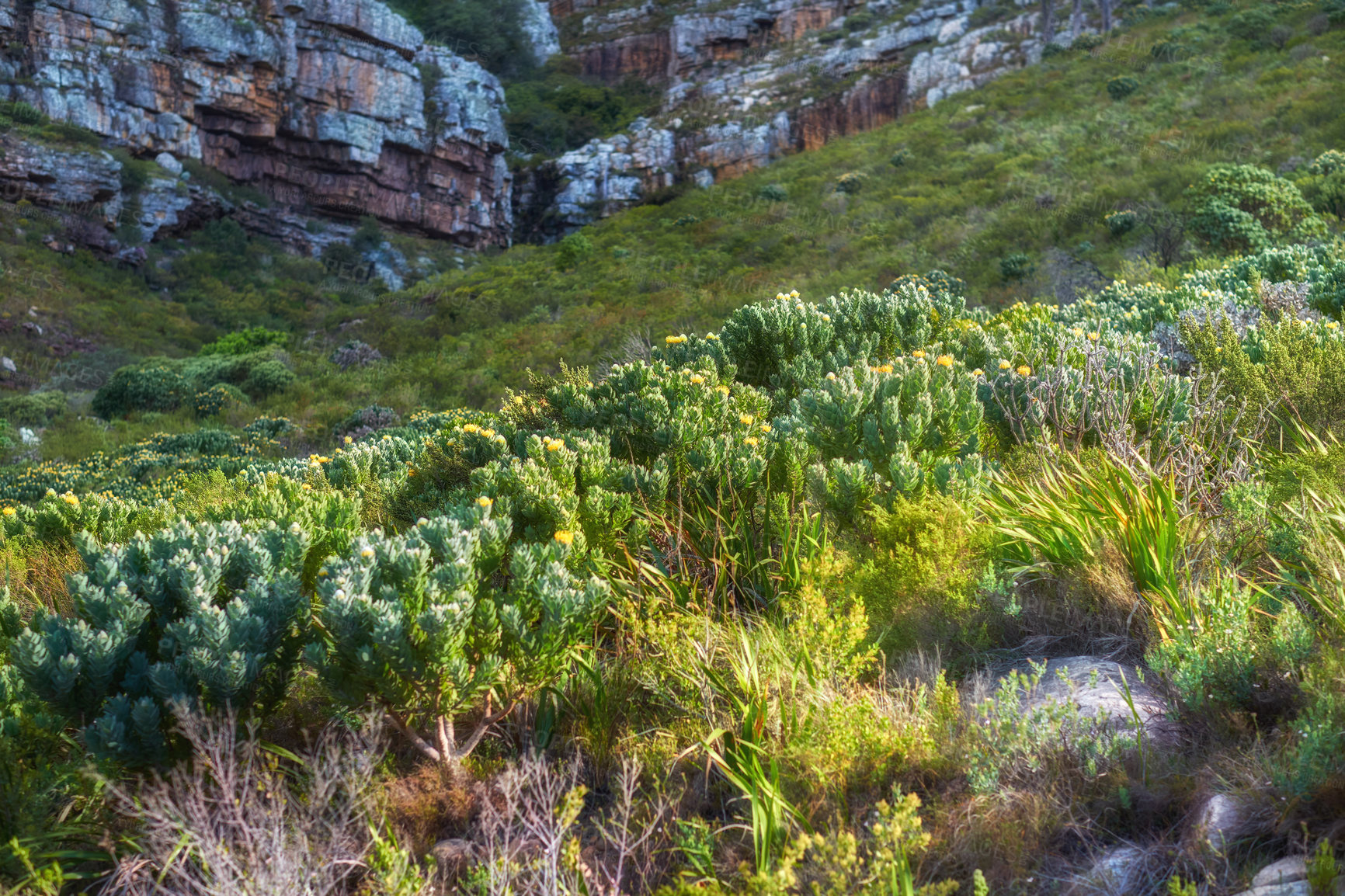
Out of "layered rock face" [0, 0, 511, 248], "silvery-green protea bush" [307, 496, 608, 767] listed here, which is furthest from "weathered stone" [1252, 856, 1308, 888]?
"layered rock face" [0, 0, 511, 248]

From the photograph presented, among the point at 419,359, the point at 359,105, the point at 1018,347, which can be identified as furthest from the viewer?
the point at 359,105

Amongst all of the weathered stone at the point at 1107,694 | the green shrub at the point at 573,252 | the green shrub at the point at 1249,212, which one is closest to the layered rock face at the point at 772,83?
the green shrub at the point at 573,252

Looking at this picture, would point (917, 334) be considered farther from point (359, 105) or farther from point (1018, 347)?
point (359, 105)

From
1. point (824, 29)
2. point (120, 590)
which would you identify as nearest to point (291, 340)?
point (120, 590)

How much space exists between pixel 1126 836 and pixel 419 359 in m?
17.3

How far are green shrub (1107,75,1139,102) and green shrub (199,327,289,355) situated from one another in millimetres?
25145

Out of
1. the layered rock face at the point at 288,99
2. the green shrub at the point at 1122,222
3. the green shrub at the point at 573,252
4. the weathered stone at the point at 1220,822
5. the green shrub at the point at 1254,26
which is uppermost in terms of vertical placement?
the layered rock face at the point at 288,99

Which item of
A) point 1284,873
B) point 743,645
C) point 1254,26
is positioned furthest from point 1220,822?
point 1254,26

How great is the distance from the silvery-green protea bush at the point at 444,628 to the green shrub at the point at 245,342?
20.8m

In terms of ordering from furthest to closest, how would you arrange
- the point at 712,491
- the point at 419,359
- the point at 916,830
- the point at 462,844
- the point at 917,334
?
the point at 419,359 → the point at 917,334 → the point at 712,491 → the point at 462,844 → the point at 916,830

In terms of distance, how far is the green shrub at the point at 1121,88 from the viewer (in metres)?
22.9

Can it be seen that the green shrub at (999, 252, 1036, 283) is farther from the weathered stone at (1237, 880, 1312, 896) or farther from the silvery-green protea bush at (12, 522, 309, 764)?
the silvery-green protea bush at (12, 522, 309, 764)

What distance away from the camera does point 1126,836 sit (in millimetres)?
1830

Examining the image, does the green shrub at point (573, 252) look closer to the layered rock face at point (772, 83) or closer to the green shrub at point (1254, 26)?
the layered rock face at point (772, 83)
